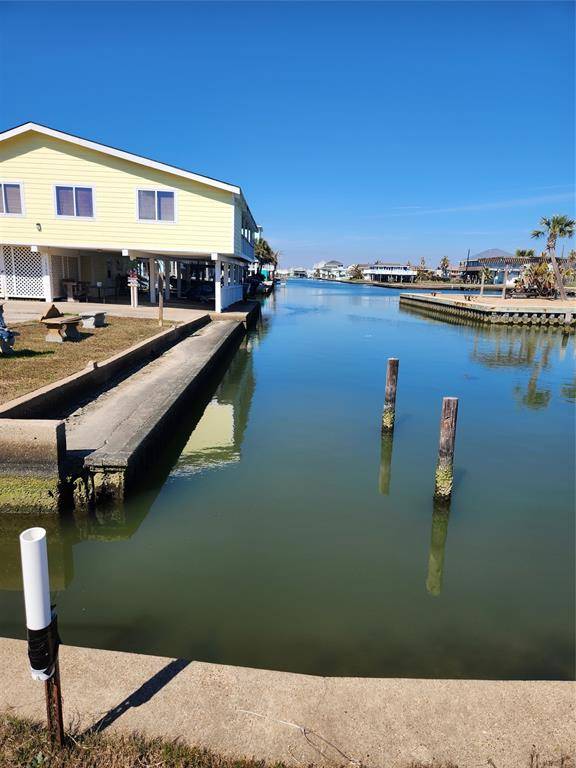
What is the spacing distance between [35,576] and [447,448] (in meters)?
6.37

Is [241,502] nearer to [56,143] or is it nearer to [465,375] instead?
[465,375]

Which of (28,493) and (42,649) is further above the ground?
(42,649)

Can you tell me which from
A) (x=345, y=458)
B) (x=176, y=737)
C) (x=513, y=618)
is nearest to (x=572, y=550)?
(x=513, y=618)

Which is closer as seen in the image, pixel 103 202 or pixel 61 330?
pixel 61 330

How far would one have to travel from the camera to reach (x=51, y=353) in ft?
40.7

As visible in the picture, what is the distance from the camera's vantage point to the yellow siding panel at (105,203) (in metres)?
22.0

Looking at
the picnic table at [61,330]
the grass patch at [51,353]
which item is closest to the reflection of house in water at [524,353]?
the grass patch at [51,353]

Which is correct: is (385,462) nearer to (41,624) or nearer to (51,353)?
(41,624)

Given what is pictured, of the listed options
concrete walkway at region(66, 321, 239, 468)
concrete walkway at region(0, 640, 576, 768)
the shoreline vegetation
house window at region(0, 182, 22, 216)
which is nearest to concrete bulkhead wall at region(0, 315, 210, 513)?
concrete walkway at region(66, 321, 239, 468)

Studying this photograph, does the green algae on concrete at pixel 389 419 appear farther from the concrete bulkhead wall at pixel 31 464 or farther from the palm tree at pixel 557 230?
the palm tree at pixel 557 230

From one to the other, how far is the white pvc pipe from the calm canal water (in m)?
2.21

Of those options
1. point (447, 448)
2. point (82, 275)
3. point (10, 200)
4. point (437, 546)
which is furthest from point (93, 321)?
point (437, 546)

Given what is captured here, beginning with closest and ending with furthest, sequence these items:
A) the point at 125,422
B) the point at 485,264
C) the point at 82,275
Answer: the point at 125,422 → the point at 82,275 → the point at 485,264

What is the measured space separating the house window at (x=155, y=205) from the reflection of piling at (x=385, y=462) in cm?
1655
